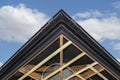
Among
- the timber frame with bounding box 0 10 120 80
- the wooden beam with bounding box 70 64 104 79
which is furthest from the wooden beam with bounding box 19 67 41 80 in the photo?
the wooden beam with bounding box 70 64 104 79

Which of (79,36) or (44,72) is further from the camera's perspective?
(44,72)

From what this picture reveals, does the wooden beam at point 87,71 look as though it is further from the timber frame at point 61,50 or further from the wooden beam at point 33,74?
the wooden beam at point 33,74

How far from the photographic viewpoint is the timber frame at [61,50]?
12.4 m

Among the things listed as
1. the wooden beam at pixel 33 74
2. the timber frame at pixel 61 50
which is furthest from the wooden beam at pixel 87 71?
the wooden beam at pixel 33 74

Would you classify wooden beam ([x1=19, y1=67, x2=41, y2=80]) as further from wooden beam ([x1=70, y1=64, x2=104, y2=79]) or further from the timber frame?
wooden beam ([x1=70, y1=64, x2=104, y2=79])

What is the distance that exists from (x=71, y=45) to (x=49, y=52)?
1.37 m

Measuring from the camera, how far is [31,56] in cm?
1291

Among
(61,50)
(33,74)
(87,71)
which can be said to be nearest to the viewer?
(61,50)

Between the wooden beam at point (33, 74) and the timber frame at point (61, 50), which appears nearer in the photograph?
the timber frame at point (61, 50)

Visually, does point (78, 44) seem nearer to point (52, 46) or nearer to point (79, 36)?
point (79, 36)

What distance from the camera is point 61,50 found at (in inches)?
491

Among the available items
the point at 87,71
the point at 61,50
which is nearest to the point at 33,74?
the point at 61,50

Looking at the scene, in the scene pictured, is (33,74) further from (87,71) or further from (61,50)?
(87,71)

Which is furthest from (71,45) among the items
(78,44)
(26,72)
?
(26,72)
